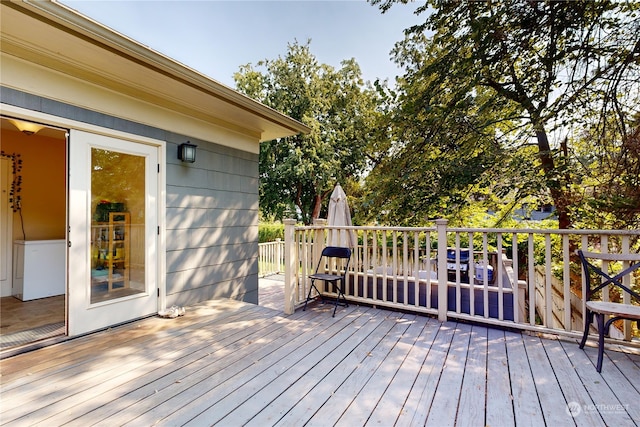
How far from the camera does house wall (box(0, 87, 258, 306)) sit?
3.71 m

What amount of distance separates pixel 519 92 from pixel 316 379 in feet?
14.8

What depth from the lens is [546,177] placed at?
13.8 feet

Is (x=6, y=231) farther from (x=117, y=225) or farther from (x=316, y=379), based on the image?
(x=316, y=379)

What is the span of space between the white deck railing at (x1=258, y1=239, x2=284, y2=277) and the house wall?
374 centimetres

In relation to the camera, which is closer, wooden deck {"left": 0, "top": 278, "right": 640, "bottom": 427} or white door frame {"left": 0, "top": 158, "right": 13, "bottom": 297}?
wooden deck {"left": 0, "top": 278, "right": 640, "bottom": 427}

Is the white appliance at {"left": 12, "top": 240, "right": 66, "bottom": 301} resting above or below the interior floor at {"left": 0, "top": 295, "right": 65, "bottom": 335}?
above

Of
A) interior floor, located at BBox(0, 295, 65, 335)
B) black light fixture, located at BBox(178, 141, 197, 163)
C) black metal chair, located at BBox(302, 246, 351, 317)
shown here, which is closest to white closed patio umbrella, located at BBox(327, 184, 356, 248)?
black metal chair, located at BBox(302, 246, 351, 317)

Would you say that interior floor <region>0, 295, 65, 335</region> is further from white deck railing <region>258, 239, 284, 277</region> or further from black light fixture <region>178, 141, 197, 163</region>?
white deck railing <region>258, 239, 284, 277</region>

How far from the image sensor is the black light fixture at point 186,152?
379cm

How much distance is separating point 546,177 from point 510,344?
2575 mm

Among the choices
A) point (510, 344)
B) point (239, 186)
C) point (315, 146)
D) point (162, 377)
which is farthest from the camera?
point (315, 146)

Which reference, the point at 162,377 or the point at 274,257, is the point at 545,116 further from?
the point at 274,257

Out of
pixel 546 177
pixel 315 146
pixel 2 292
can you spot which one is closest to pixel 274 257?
pixel 315 146

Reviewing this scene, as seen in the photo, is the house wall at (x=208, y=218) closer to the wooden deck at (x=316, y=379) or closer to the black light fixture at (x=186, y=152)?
the black light fixture at (x=186, y=152)
